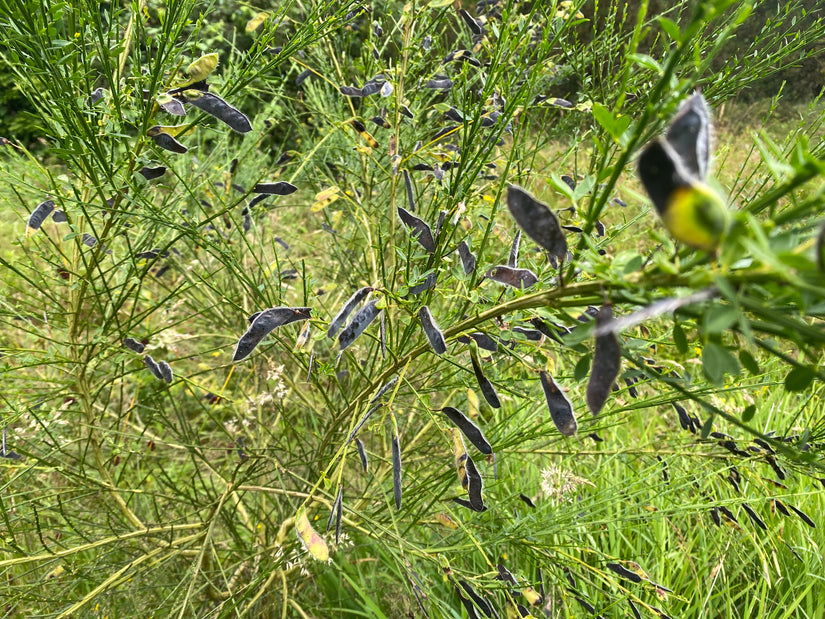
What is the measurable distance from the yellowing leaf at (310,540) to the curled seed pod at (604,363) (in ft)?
1.19

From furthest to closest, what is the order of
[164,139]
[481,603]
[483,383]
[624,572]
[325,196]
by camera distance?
[325,196]
[624,572]
[481,603]
[164,139]
[483,383]

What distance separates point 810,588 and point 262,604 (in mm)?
1537

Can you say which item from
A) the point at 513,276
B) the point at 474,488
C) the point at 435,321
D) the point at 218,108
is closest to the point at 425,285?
the point at 435,321

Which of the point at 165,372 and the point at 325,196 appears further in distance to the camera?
the point at 325,196

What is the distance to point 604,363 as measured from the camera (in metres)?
0.35

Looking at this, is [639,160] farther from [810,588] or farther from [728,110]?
[728,110]

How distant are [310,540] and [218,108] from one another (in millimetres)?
581

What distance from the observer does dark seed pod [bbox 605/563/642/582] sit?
38.0 inches

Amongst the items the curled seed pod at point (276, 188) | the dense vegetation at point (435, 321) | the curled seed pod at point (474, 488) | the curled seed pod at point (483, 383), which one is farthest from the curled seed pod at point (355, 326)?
the curled seed pod at point (276, 188)

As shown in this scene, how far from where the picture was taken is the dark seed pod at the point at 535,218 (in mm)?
385

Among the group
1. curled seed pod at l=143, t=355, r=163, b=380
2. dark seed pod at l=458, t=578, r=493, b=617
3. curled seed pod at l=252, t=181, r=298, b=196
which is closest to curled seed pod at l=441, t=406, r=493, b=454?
dark seed pod at l=458, t=578, r=493, b=617

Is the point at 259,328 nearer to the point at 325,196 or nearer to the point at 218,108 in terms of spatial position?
the point at 218,108

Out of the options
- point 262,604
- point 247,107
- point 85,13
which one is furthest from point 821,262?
point 247,107

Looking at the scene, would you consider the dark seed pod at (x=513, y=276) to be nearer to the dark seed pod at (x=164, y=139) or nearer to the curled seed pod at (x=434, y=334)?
the curled seed pod at (x=434, y=334)
